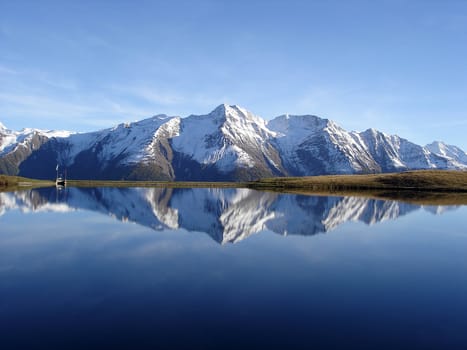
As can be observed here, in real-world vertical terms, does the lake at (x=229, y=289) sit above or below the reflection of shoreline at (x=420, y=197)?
below

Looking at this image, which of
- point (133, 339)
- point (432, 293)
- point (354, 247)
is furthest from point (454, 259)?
point (133, 339)

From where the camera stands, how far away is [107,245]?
157 ft

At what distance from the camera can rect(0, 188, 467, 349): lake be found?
21711 mm

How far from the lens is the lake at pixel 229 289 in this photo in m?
21.7

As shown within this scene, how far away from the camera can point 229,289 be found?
2988 centimetres

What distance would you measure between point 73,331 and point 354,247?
119ft

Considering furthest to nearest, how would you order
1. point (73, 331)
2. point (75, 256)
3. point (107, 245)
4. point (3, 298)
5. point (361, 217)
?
point (361, 217)
point (107, 245)
point (75, 256)
point (3, 298)
point (73, 331)

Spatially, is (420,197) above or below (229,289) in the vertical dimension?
above

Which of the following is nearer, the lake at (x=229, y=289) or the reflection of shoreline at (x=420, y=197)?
the lake at (x=229, y=289)

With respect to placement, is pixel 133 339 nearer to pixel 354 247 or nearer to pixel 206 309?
pixel 206 309

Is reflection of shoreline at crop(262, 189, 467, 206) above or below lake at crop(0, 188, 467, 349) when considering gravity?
above

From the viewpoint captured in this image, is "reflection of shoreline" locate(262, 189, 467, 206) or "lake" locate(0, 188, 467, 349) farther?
"reflection of shoreline" locate(262, 189, 467, 206)

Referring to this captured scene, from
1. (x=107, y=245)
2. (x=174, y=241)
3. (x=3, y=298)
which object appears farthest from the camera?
(x=174, y=241)

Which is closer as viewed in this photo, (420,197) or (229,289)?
(229,289)
